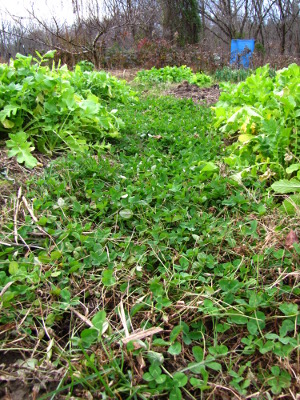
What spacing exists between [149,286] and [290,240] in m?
0.69

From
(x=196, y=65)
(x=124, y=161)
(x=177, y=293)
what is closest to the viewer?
(x=177, y=293)

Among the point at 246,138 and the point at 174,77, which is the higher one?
the point at 174,77

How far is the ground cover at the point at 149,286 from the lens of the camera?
0.98 m

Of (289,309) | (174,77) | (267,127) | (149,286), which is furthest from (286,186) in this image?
(174,77)

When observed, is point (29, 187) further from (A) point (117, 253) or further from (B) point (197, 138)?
(B) point (197, 138)

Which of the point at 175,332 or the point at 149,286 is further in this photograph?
the point at 149,286

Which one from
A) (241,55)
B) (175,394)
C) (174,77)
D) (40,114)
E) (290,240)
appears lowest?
(175,394)

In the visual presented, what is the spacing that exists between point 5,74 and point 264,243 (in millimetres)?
2297

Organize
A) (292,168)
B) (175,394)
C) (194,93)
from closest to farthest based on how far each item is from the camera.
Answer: (175,394) < (292,168) < (194,93)

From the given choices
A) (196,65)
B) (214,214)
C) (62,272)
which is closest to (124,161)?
(214,214)

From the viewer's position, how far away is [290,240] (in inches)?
56.9

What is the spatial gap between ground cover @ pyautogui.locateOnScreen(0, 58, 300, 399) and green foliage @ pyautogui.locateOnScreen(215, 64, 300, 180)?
0.53 ft

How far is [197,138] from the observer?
294cm

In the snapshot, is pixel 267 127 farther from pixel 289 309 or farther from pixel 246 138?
pixel 289 309
